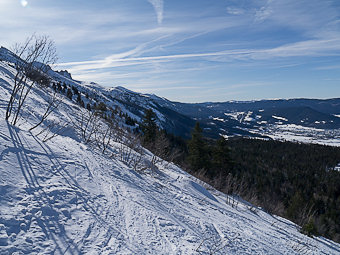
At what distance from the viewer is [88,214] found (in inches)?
160

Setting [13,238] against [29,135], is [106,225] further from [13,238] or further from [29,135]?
[29,135]

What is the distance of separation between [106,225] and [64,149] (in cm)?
355

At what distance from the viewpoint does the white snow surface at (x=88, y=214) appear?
3314 millimetres

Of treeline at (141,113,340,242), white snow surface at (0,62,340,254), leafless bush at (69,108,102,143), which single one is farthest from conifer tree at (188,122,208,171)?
white snow surface at (0,62,340,254)

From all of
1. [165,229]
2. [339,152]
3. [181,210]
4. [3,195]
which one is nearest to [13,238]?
[3,195]

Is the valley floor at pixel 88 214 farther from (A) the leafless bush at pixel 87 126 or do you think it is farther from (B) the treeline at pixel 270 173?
(B) the treeline at pixel 270 173

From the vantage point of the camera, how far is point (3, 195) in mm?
3570

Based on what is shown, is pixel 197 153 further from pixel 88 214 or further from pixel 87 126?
pixel 88 214

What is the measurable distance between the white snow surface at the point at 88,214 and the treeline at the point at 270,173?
6.68m

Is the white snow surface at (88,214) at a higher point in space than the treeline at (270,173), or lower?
higher

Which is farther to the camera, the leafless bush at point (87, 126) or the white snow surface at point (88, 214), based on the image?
the leafless bush at point (87, 126)

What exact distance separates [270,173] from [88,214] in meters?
80.5

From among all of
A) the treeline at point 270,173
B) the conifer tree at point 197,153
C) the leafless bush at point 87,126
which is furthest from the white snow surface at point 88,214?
the conifer tree at point 197,153

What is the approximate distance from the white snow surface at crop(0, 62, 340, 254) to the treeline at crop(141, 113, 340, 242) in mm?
6676
